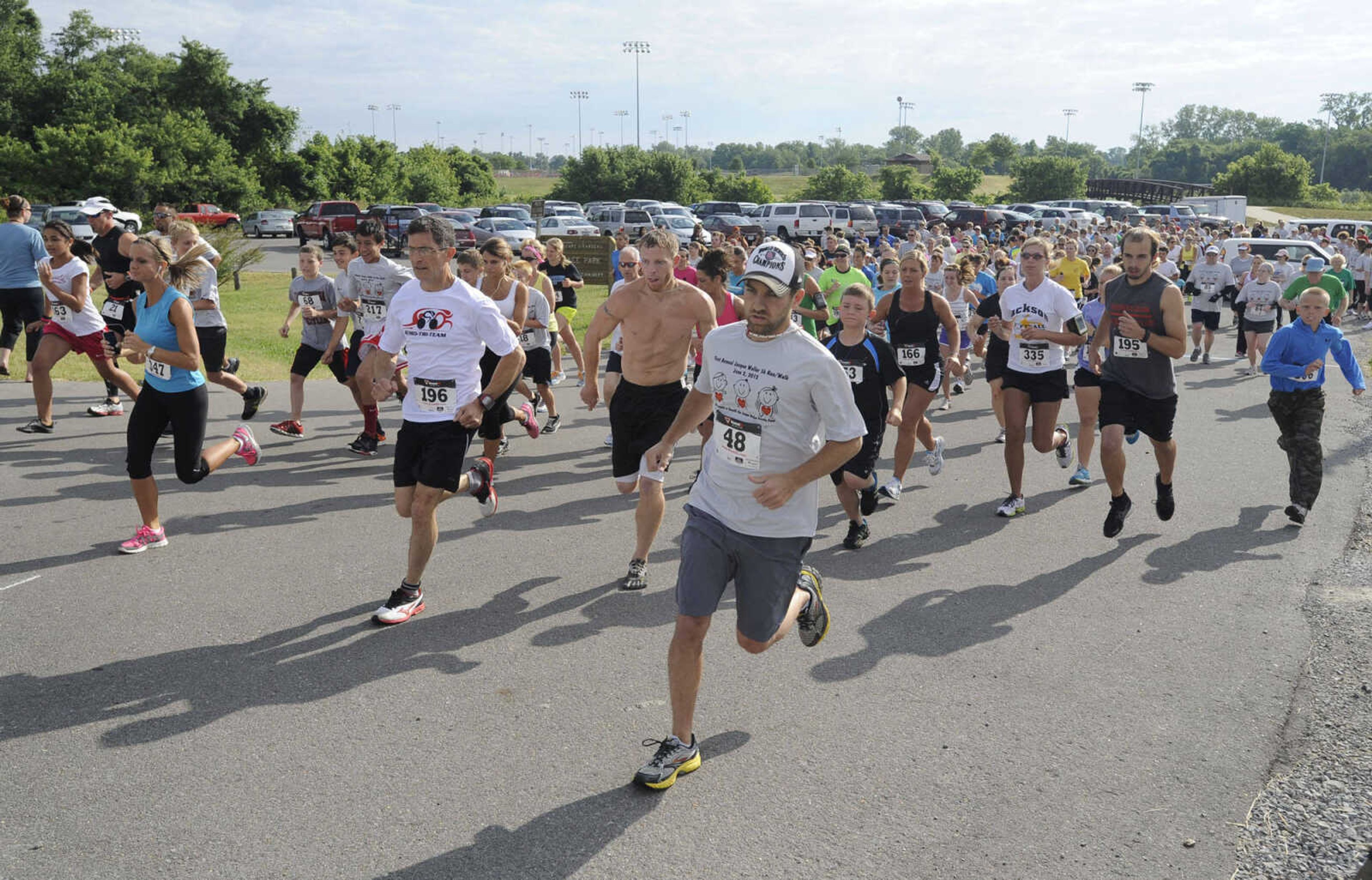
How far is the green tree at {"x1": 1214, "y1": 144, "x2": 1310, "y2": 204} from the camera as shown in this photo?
273 ft

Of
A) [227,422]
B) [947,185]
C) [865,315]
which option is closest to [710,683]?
[865,315]

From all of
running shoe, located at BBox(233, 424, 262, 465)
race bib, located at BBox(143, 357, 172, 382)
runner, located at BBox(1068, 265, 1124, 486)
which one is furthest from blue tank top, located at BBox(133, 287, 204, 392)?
runner, located at BBox(1068, 265, 1124, 486)

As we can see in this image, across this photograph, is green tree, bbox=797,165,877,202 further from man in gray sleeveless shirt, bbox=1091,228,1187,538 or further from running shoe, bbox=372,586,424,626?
running shoe, bbox=372,586,424,626

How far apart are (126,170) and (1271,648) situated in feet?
166

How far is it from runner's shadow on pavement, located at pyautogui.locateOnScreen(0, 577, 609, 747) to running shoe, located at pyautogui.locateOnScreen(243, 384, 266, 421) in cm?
451

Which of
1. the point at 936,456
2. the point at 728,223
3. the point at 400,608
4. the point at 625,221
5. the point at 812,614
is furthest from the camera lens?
the point at 728,223

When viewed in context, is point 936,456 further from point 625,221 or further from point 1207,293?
point 625,221

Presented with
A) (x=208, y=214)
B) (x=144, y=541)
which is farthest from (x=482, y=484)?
(x=208, y=214)

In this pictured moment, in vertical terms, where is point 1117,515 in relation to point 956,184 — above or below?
below

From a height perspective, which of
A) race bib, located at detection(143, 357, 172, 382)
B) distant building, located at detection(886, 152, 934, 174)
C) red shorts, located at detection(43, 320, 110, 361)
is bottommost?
red shorts, located at detection(43, 320, 110, 361)

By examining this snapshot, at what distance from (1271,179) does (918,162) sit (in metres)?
39.1

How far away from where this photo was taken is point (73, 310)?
363 inches

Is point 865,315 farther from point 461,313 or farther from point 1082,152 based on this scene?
point 1082,152

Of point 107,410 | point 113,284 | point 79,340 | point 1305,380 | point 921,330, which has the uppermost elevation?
point 113,284
